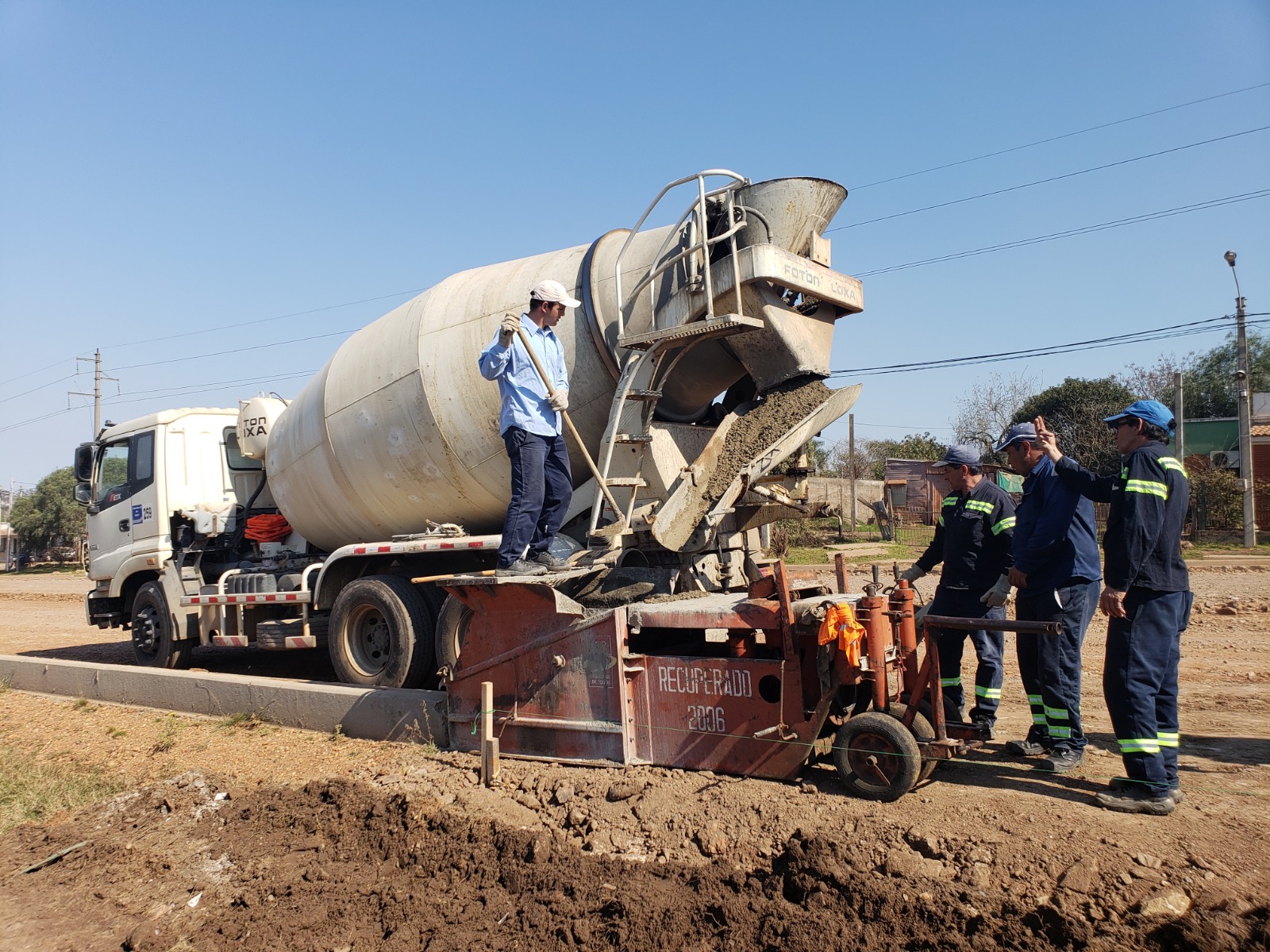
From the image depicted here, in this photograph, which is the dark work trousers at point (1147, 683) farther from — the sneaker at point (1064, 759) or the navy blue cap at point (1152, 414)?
the navy blue cap at point (1152, 414)

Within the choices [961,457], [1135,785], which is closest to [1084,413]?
Answer: [961,457]

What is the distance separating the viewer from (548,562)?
5473 millimetres

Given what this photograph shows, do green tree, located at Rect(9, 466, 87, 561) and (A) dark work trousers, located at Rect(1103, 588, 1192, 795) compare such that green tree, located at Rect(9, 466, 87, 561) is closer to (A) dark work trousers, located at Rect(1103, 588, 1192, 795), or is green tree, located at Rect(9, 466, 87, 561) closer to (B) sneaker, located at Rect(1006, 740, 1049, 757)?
(B) sneaker, located at Rect(1006, 740, 1049, 757)

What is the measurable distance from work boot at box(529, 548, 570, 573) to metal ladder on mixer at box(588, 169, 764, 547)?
1.03 ft

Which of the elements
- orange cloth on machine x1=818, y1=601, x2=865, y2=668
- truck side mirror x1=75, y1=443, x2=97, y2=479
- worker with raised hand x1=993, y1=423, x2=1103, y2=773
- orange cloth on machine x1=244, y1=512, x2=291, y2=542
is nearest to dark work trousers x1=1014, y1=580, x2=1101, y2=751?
worker with raised hand x1=993, y1=423, x2=1103, y2=773

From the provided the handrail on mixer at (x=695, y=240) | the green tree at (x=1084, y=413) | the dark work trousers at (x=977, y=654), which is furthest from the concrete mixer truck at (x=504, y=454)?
the green tree at (x=1084, y=413)

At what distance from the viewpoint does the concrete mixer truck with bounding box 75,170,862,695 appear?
559 cm

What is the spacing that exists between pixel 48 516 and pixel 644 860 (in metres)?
40.4

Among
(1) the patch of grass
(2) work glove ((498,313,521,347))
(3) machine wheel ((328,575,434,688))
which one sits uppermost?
(2) work glove ((498,313,521,347))

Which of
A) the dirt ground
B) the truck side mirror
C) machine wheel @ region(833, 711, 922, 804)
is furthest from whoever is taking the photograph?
the truck side mirror

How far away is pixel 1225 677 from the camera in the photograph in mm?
6988

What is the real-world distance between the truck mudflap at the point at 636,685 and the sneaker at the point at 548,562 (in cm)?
25

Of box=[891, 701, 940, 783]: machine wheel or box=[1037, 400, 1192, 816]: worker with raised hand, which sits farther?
box=[891, 701, 940, 783]: machine wheel

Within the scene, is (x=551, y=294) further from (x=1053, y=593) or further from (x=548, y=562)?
(x=1053, y=593)
